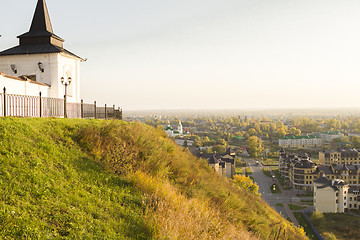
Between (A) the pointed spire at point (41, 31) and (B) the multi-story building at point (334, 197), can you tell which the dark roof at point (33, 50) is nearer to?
(A) the pointed spire at point (41, 31)

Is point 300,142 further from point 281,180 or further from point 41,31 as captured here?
point 41,31

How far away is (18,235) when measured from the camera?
3695mm

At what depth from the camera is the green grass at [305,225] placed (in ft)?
80.7

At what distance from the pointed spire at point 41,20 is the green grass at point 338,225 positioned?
27.4 metres

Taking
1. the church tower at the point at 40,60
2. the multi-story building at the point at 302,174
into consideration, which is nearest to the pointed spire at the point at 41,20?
the church tower at the point at 40,60

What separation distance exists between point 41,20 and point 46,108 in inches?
364

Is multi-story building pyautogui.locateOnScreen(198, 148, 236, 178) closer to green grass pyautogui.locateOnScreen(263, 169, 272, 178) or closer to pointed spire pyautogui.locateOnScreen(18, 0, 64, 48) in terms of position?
green grass pyautogui.locateOnScreen(263, 169, 272, 178)

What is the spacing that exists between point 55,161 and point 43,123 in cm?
259

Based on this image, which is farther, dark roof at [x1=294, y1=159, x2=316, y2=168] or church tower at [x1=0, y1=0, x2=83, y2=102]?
dark roof at [x1=294, y1=159, x2=316, y2=168]

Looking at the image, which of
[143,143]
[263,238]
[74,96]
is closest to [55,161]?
[143,143]

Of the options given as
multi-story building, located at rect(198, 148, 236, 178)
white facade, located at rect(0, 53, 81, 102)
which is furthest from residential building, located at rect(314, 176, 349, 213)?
white facade, located at rect(0, 53, 81, 102)

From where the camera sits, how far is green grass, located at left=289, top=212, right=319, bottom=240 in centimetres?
2460

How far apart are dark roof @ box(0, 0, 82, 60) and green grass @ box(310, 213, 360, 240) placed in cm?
2623

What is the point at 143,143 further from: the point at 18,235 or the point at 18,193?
the point at 18,235
